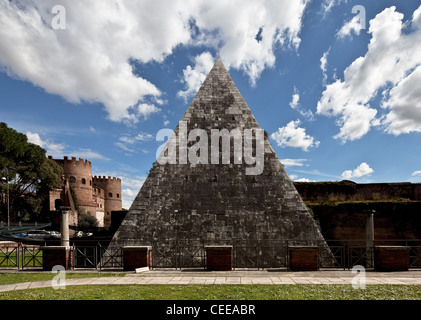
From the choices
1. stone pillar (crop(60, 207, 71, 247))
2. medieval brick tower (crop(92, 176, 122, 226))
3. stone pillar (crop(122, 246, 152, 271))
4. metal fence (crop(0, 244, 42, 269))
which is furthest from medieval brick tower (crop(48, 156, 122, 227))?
stone pillar (crop(122, 246, 152, 271))

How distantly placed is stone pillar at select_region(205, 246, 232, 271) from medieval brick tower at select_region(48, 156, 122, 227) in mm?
36530

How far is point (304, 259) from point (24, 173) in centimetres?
3539

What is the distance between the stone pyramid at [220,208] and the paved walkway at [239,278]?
203 centimetres

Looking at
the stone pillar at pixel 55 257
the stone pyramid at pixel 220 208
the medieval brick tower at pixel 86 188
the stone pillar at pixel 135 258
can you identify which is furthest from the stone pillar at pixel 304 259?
the medieval brick tower at pixel 86 188

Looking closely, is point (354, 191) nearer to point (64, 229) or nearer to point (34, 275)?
point (64, 229)

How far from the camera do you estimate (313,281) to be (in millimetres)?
6109

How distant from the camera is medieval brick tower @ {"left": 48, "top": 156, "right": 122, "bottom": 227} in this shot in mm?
43844

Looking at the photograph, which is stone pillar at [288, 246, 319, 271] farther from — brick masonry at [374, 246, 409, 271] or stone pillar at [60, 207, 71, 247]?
stone pillar at [60, 207, 71, 247]

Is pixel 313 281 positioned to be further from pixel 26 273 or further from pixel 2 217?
pixel 2 217

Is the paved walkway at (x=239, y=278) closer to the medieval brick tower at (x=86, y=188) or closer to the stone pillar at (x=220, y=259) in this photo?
the stone pillar at (x=220, y=259)
